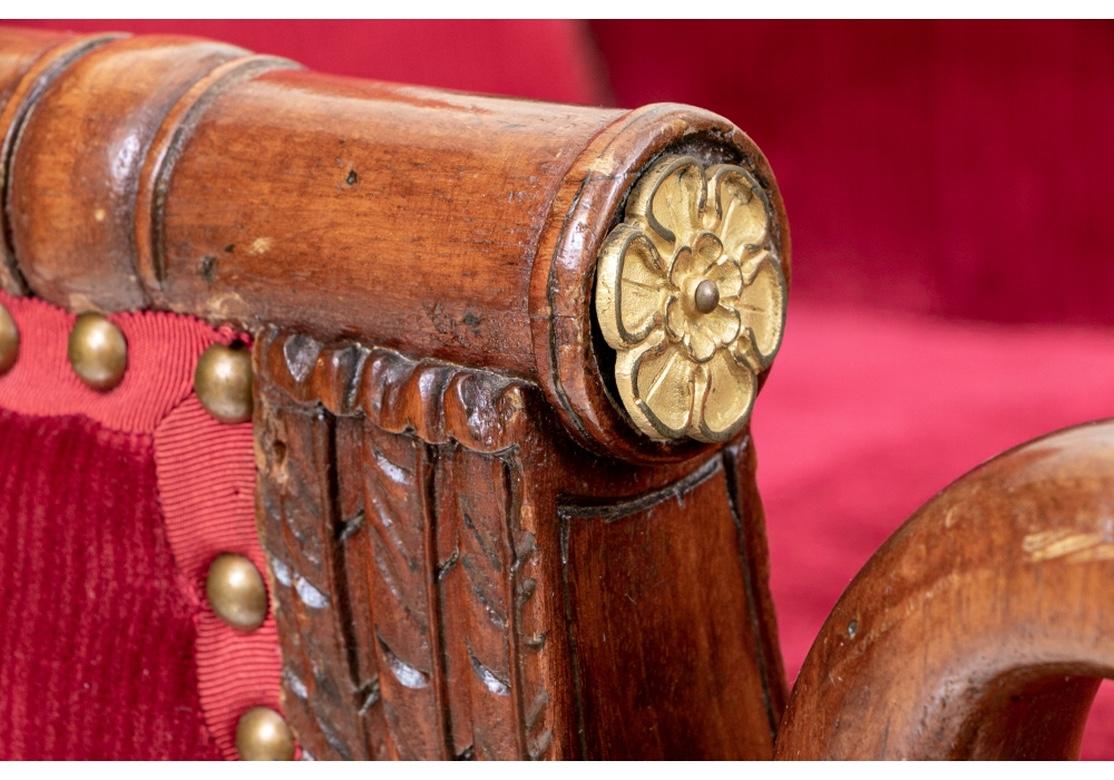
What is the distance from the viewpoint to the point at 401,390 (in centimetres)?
48

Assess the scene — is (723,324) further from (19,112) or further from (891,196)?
(891,196)

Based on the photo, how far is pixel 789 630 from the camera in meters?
0.92

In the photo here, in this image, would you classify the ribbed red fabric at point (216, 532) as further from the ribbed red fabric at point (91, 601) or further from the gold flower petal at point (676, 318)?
the gold flower petal at point (676, 318)

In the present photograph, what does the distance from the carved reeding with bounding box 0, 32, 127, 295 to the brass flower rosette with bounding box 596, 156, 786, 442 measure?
25 centimetres

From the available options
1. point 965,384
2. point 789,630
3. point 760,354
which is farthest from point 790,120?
point 760,354

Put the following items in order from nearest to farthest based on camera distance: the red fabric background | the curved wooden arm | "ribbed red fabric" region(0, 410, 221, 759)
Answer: the curved wooden arm, "ribbed red fabric" region(0, 410, 221, 759), the red fabric background

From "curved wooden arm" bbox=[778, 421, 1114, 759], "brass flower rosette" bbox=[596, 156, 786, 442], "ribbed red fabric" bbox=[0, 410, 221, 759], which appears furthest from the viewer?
"ribbed red fabric" bbox=[0, 410, 221, 759]

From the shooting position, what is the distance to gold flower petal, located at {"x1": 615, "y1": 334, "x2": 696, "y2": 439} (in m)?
0.46

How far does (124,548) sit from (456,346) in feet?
0.61

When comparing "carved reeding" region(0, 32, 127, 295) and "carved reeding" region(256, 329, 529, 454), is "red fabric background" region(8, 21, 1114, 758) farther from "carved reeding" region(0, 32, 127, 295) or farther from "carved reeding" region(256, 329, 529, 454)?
"carved reeding" region(256, 329, 529, 454)

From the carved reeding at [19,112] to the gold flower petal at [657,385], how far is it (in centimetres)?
25

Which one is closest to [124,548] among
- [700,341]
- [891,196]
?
[700,341]

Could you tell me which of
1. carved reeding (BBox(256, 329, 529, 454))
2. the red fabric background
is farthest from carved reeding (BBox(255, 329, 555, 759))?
the red fabric background

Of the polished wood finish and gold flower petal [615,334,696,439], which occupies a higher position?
the polished wood finish
